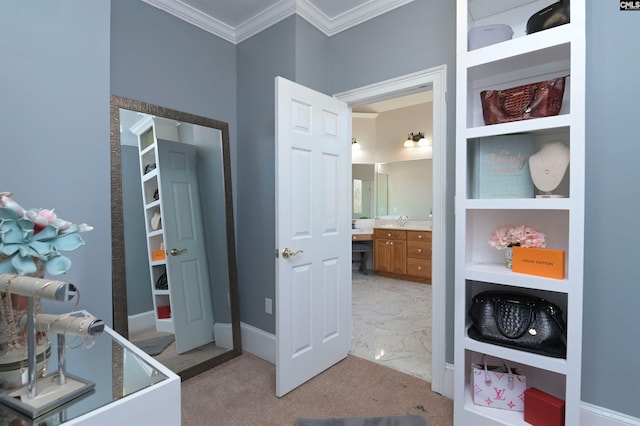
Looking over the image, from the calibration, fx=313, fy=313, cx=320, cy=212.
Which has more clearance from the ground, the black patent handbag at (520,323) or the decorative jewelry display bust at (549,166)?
the decorative jewelry display bust at (549,166)

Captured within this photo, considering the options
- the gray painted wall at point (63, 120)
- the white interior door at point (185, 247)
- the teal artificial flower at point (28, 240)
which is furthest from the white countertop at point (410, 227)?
the teal artificial flower at point (28, 240)

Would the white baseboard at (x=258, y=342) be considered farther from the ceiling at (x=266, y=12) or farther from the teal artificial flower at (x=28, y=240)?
the ceiling at (x=266, y=12)

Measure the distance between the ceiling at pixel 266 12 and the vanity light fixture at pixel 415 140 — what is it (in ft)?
10.5

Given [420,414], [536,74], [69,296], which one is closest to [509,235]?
[536,74]

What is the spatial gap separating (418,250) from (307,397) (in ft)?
11.2

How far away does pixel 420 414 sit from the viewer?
1.84 metres

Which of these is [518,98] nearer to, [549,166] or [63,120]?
[549,166]

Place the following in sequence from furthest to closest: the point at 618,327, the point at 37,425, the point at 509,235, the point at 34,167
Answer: the point at 509,235 < the point at 618,327 < the point at 34,167 < the point at 37,425

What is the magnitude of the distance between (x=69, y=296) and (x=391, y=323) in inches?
Result: 124

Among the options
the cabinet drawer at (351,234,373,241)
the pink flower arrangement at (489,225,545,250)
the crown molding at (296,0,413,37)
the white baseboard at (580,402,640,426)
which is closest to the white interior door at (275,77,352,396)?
the crown molding at (296,0,413,37)

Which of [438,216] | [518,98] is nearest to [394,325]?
[438,216]

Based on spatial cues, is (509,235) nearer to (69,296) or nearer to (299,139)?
(299,139)

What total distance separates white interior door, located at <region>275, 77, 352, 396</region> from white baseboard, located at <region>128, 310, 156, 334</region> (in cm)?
89

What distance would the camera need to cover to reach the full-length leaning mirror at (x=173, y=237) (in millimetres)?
2045
